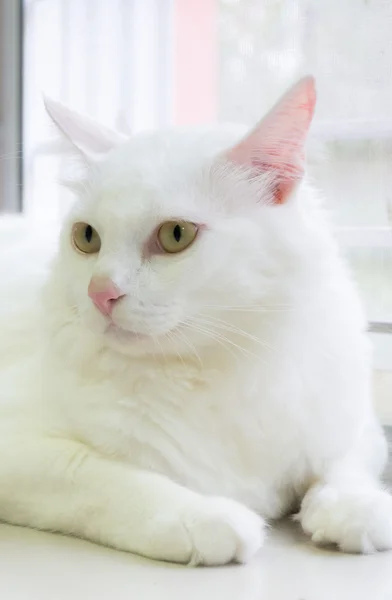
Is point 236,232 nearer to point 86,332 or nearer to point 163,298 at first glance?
point 163,298

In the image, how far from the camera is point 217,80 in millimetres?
2027

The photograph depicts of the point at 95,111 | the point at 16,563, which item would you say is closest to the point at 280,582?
the point at 16,563

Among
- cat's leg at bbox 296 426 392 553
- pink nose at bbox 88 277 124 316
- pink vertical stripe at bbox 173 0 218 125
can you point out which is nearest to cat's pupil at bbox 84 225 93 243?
pink nose at bbox 88 277 124 316

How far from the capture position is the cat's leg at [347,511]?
101 cm

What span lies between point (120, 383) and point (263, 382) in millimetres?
217

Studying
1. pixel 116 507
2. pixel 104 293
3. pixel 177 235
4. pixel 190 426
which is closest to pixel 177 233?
pixel 177 235

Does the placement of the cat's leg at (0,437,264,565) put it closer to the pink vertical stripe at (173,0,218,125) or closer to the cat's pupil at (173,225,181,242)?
the cat's pupil at (173,225,181,242)

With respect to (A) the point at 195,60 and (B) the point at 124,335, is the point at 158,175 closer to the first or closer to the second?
(B) the point at 124,335

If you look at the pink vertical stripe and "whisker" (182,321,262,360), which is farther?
the pink vertical stripe

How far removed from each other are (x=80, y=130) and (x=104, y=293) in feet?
1.31

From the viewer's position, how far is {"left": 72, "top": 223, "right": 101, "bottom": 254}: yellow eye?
1.11 m

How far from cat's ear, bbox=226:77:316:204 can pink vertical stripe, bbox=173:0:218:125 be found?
102 cm

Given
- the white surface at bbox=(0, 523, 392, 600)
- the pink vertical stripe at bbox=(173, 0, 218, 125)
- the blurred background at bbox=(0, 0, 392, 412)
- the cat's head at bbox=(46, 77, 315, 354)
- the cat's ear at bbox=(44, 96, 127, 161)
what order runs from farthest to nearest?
the pink vertical stripe at bbox=(173, 0, 218, 125) < the blurred background at bbox=(0, 0, 392, 412) < the cat's ear at bbox=(44, 96, 127, 161) < the cat's head at bbox=(46, 77, 315, 354) < the white surface at bbox=(0, 523, 392, 600)

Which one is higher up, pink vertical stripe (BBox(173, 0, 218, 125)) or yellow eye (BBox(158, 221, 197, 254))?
pink vertical stripe (BBox(173, 0, 218, 125))
